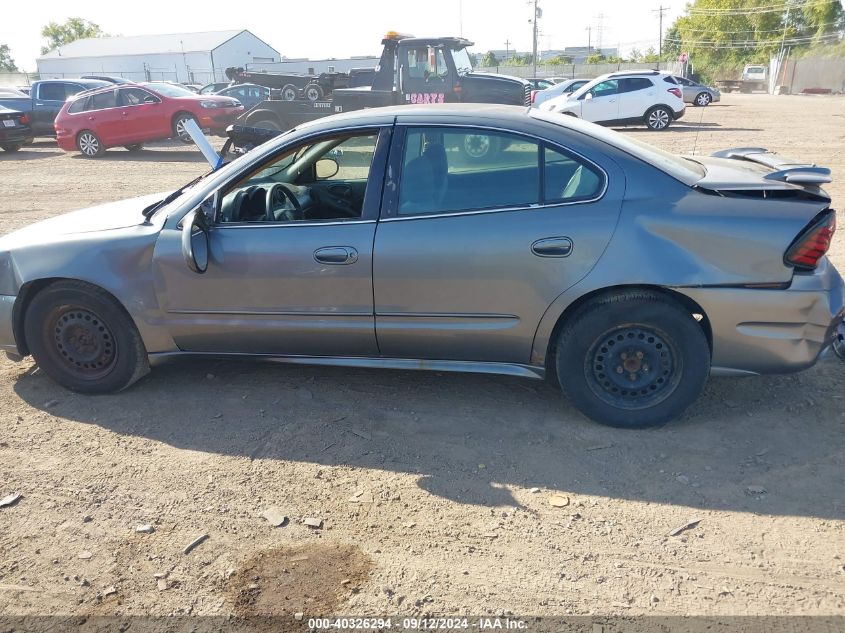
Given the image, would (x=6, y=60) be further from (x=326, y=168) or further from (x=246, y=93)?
(x=326, y=168)

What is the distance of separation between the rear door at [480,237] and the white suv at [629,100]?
17.1 m

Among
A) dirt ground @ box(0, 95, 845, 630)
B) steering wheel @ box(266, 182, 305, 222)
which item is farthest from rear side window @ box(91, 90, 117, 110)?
steering wheel @ box(266, 182, 305, 222)

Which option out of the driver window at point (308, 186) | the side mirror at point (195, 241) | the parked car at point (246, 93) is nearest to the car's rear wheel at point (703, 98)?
the parked car at point (246, 93)

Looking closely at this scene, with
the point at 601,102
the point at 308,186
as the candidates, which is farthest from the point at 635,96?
the point at 308,186

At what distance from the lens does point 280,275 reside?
12.5ft

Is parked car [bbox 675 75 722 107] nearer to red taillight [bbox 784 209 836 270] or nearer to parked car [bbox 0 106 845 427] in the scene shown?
parked car [bbox 0 106 845 427]

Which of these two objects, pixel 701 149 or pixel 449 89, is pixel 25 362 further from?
pixel 701 149

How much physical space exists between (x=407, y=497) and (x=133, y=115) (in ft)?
52.2

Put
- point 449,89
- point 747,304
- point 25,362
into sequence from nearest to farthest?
point 747,304 → point 25,362 → point 449,89

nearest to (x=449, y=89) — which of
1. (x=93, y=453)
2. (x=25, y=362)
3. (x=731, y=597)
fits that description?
(x=25, y=362)

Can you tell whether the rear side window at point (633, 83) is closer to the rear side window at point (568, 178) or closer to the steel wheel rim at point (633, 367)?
the rear side window at point (568, 178)

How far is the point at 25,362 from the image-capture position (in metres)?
4.85

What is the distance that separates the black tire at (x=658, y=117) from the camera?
19.9 metres

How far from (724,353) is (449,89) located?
12371 millimetres
